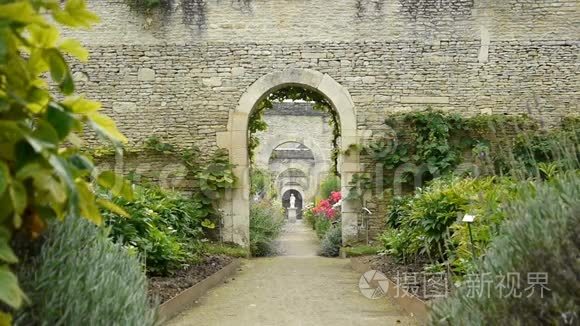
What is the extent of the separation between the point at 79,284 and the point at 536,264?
1.32m

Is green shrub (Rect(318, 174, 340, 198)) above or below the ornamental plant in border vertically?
above

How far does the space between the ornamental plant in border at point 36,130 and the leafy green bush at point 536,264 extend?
4.05 feet

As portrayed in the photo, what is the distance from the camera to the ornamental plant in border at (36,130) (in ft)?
3.61

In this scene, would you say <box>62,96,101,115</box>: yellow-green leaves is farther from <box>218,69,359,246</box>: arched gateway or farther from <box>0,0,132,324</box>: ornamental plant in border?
<box>218,69,359,246</box>: arched gateway

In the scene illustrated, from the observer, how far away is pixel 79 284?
157 cm

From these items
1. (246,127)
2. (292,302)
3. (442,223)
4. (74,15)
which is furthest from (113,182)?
(246,127)

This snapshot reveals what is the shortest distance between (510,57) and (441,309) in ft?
25.7

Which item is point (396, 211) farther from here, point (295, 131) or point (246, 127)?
point (295, 131)

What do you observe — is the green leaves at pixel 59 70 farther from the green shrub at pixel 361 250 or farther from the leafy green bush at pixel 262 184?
the leafy green bush at pixel 262 184

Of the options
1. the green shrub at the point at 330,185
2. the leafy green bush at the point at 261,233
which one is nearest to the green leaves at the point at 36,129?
the leafy green bush at the point at 261,233

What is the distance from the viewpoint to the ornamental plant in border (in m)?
1.10

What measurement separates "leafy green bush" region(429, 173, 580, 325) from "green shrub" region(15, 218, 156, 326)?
108 cm

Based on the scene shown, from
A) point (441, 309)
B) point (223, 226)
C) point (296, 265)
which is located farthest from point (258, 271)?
point (441, 309)

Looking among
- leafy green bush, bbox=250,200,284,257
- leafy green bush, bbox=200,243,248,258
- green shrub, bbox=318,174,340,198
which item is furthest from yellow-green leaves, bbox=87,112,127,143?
green shrub, bbox=318,174,340,198
